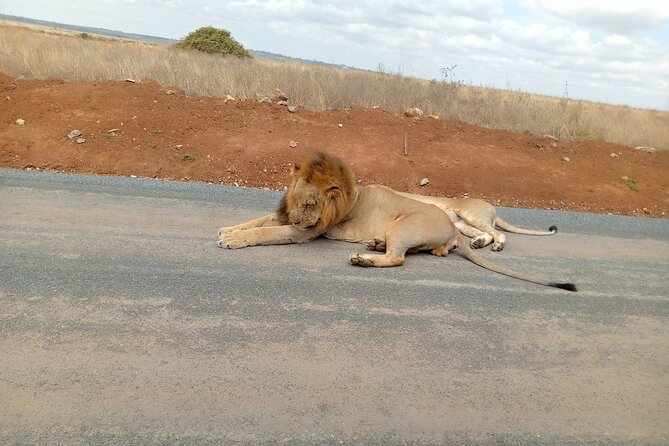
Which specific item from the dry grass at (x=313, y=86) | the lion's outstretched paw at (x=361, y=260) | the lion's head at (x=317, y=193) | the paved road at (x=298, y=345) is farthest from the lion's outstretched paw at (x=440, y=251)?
the dry grass at (x=313, y=86)

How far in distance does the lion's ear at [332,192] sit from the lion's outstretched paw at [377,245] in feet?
2.35

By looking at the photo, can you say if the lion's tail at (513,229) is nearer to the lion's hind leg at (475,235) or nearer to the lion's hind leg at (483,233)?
the lion's hind leg at (483,233)

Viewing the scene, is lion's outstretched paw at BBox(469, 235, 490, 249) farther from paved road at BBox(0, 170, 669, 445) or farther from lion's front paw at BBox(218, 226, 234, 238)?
lion's front paw at BBox(218, 226, 234, 238)

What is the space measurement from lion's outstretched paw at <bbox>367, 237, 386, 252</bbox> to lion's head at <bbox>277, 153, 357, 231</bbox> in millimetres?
510

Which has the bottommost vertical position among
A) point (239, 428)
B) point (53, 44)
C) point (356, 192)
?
point (239, 428)

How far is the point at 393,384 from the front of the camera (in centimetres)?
377

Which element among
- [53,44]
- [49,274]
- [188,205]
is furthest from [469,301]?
[53,44]

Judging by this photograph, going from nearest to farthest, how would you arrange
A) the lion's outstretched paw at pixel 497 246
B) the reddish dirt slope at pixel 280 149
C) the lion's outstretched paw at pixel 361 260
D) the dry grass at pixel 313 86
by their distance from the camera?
the lion's outstretched paw at pixel 361 260
the lion's outstretched paw at pixel 497 246
the reddish dirt slope at pixel 280 149
the dry grass at pixel 313 86

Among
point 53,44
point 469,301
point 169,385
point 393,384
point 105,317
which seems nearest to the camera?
point 169,385

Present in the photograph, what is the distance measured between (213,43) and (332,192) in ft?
78.3

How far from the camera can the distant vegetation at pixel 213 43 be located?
89.6ft

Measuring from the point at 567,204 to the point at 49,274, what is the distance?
1050cm

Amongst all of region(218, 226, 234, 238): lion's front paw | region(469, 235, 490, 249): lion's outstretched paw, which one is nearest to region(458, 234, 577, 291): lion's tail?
region(469, 235, 490, 249): lion's outstretched paw

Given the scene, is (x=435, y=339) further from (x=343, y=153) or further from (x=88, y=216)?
(x=343, y=153)
